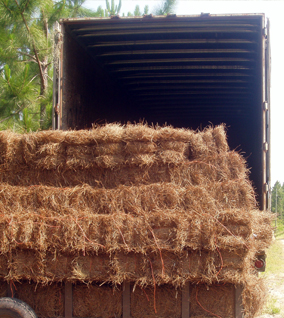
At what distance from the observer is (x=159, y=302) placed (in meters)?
3.43

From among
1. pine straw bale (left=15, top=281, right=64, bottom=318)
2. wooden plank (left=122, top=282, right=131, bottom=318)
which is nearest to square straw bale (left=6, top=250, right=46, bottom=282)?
pine straw bale (left=15, top=281, right=64, bottom=318)

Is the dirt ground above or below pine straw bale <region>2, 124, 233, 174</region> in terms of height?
below

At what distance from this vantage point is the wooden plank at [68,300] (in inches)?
137

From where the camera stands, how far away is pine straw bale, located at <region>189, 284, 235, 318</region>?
3420mm

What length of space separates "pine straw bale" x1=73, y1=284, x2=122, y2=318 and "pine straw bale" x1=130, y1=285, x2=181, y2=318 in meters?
0.18

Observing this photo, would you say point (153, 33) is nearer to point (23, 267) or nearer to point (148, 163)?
point (148, 163)

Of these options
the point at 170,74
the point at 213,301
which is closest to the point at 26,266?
the point at 213,301

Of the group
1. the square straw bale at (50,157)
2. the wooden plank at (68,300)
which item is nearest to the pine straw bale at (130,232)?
the wooden plank at (68,300)

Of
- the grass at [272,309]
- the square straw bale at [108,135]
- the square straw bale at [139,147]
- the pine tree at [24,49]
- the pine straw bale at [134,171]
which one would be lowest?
the grass at [272,309]

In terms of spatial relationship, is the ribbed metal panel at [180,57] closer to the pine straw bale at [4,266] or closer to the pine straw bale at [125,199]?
the pine straw bale at [125,199]

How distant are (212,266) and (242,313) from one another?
64 cm

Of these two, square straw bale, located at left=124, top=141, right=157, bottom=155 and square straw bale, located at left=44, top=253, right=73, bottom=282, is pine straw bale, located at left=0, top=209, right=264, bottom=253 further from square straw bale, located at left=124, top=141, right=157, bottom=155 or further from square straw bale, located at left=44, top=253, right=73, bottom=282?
square straw bale, located at left=124, top=141, right=157, bottom=155

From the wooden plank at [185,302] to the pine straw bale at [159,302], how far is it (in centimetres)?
4

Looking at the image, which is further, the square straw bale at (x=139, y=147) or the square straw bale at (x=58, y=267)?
the square straw bale at (x=139, y=147)
